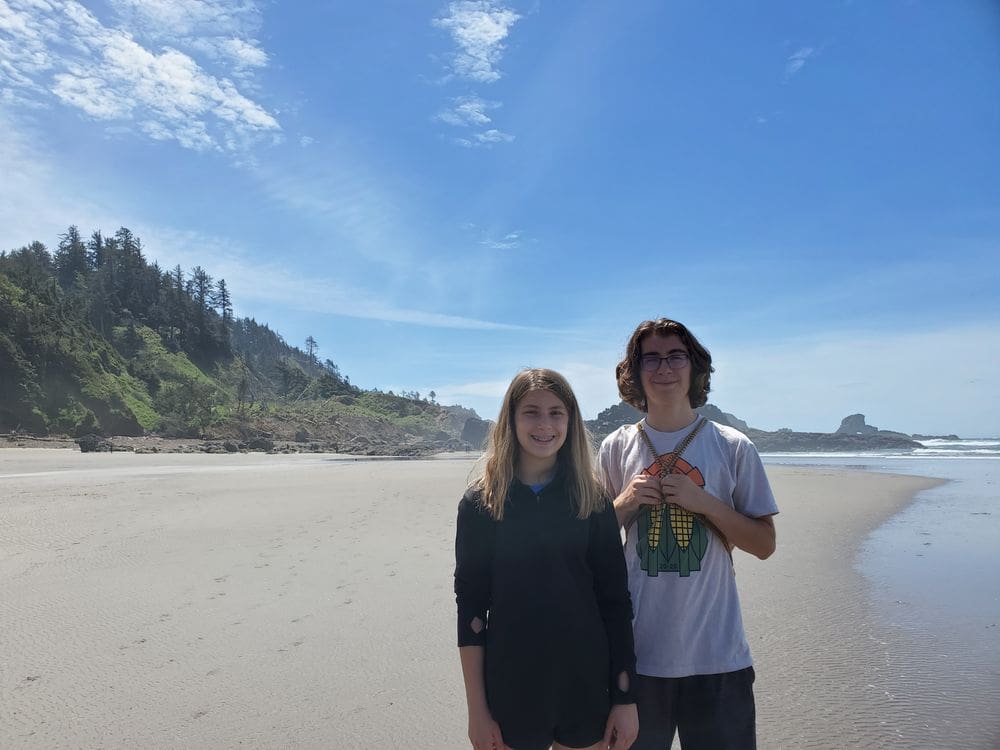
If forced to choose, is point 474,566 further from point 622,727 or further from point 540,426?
point 622,727

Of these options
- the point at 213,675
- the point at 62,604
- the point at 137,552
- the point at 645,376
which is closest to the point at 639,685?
the point at 645,376

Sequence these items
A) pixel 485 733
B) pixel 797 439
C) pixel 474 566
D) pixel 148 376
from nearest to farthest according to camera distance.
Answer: pixel 485 733 < pixel 474 566 < pixel 148 376 < pixel 797 439

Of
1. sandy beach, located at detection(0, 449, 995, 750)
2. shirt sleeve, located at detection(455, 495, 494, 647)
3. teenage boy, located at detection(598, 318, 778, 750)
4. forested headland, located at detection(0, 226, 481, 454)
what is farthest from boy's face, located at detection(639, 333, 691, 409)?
forested headland, located at detection(0, 226, 481, 454)

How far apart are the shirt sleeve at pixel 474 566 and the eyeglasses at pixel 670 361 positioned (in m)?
0.86

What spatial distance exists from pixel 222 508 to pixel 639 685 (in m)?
11.0

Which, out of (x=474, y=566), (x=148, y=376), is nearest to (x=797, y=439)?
(x=148, y=376)

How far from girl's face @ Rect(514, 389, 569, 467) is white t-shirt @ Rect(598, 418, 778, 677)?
0.38 meters

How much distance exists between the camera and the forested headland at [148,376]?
43.8 metres

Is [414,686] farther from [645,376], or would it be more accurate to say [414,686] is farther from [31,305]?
[31,305]

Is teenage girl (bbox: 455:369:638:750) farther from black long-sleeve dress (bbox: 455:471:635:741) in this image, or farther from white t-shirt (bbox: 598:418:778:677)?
white t-shirt (bbox: 598:418:778:677)

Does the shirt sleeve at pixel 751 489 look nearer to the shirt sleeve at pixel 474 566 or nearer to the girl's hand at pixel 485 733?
the shirt sleeve at pixel 474 566

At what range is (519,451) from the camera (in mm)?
2215

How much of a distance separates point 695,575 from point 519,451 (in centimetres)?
77

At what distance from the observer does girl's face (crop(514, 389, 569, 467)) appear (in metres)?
2.13
